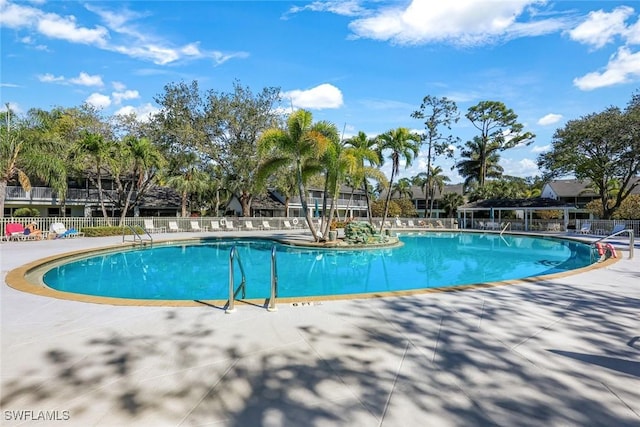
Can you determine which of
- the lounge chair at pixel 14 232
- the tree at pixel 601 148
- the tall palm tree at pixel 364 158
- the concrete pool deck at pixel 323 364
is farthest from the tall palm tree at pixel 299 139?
the tree at pixel 601 148

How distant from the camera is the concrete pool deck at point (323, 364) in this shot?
95.6 inches

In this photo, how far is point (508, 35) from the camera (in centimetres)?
1380

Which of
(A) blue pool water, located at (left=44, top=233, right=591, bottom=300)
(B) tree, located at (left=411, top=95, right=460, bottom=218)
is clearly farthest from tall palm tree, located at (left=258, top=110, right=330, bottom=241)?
(B) tree, located at (left=411, top=95, right=460, bottom=218)

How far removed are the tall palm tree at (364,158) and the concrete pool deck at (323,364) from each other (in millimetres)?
12336

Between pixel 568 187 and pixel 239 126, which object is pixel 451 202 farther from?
pixel 239 126

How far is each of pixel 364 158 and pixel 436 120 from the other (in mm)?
21468

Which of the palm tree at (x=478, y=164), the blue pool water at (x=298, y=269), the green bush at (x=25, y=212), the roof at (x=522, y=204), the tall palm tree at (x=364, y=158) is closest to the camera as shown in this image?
the blue pool water at (x=298, y=269)

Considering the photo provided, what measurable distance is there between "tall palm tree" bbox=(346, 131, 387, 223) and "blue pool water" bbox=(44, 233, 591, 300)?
416 centimetres

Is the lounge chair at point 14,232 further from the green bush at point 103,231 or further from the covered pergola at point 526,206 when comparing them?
the covered pergola at point 526,206

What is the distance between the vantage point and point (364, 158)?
1712cm

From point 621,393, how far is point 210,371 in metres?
3.24

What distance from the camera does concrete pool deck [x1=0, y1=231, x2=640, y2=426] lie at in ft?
7.97

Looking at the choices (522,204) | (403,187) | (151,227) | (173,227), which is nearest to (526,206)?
(522,204)

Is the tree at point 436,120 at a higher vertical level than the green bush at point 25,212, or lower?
higher
